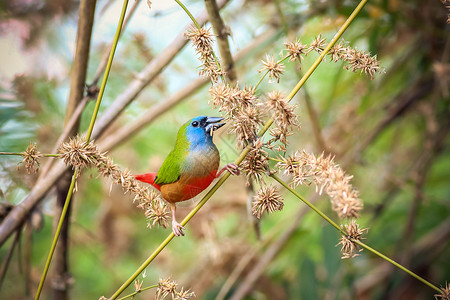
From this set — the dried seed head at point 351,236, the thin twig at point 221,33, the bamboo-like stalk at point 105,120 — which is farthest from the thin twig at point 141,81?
the dried seed head at point 351,236

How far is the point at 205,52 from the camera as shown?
637 millimetres

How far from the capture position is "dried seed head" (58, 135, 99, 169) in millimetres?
610

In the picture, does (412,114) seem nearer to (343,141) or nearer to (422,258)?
(343,141)

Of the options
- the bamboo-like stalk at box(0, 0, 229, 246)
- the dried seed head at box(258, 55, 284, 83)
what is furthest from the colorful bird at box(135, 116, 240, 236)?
the bamboo-like stalk at box(0, 0, 229, 246)

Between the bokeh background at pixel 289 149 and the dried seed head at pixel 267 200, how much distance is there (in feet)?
2.14

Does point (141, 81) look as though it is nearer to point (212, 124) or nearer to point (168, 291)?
point (212, 124)

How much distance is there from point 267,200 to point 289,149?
0.80 m

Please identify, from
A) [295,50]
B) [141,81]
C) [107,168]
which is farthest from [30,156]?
[141,81]

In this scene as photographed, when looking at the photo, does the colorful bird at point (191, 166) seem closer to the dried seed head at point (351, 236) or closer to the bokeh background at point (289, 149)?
the dried seed head at point (351, 236)

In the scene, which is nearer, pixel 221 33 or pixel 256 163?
→ pixel 256 163

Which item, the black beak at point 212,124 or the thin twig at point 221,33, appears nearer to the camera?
the black beak at point 212,124

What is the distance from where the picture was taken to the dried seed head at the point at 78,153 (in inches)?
24.0

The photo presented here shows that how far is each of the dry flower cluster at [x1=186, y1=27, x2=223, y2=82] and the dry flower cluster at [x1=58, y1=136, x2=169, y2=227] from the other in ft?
0.64

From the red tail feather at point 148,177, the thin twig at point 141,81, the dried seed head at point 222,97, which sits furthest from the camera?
the thin twig at point 141,81
